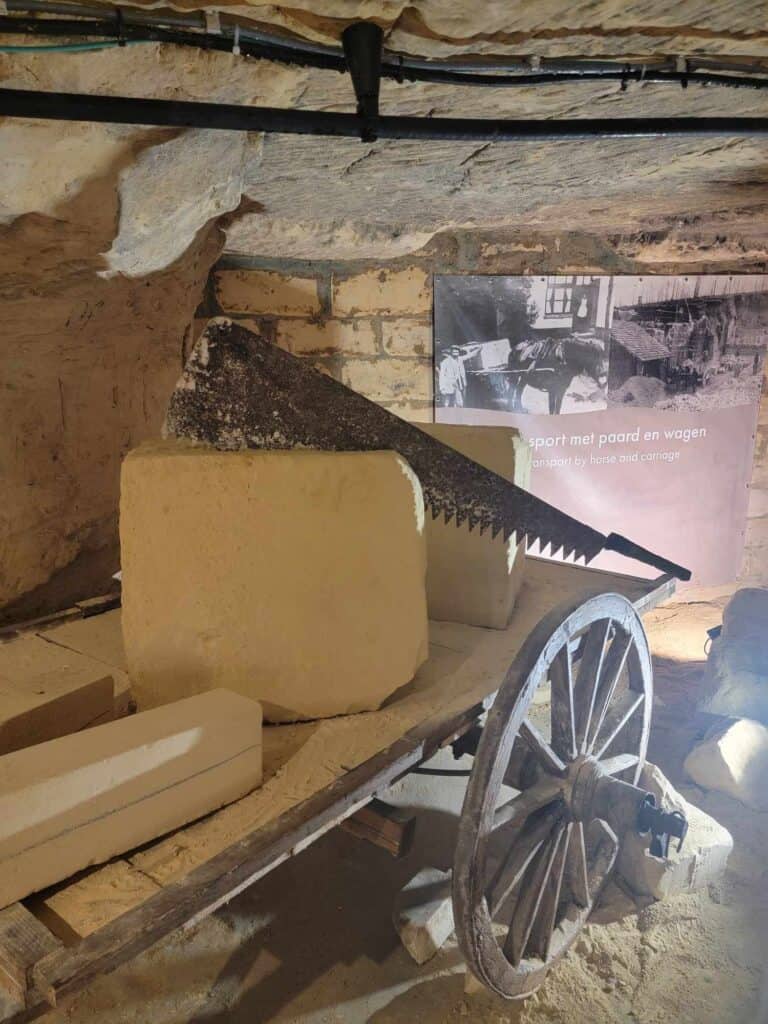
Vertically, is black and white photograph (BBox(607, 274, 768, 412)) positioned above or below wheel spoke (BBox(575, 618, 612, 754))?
above

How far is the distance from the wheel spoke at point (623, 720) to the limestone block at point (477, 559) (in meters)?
0.49

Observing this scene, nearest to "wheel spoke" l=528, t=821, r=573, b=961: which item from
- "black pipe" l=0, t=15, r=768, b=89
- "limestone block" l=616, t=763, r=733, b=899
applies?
"limestone block" l=616, t=763, r=733, b=899

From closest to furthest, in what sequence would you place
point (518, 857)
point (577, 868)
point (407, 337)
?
point (518, 857) < point (577, 868) < point (407, 337)

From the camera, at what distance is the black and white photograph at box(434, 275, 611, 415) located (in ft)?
12.9

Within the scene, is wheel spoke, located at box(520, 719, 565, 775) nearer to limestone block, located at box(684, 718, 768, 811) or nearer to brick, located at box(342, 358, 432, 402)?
limestone block, located at box(684, 718, 768, 811)

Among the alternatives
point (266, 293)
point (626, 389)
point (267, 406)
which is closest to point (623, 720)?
point (267, 406)

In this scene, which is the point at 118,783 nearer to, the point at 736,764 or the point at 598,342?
the point at 736,764

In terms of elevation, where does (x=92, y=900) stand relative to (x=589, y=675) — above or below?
above

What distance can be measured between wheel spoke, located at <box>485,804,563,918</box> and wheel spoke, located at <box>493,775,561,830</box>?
0.05m

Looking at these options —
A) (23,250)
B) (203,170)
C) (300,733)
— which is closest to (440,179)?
(203,170)

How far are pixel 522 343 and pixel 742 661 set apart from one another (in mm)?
2013

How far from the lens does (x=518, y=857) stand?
1896 mm

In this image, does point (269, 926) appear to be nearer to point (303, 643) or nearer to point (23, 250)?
point (303, 643)

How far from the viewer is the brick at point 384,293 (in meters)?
3.71
